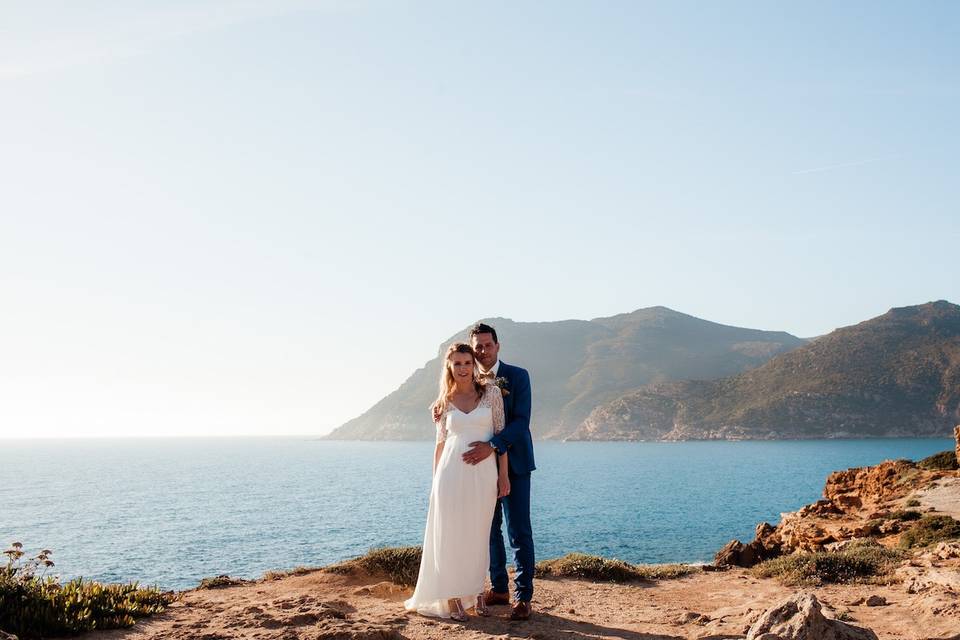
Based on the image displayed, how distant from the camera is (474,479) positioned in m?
7.43

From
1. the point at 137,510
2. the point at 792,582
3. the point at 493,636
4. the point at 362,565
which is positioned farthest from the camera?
the point at 137,510

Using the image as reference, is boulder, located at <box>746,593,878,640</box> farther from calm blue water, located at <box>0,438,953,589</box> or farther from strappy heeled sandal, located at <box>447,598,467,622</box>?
calm blue water, located at <box>0,438,953,589</box>

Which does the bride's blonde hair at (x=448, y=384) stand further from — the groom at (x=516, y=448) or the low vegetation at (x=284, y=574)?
the low vegetation at (x=284, y=574)

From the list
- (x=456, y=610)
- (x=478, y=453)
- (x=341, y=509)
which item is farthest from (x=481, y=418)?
(x=341, y=509)

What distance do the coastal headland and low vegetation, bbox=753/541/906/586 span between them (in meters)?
0.02

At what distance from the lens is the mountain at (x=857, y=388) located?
135 metres

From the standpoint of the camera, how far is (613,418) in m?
181

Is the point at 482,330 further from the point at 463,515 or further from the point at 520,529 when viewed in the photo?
the point at 520,529

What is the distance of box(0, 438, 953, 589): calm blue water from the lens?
133 feet

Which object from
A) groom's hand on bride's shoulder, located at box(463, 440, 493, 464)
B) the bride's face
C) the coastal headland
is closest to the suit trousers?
the coastal headland

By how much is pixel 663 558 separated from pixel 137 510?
5185cm

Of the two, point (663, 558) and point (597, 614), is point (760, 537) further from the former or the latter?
point (663, 558)

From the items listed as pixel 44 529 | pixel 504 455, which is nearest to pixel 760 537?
pixel 504 455

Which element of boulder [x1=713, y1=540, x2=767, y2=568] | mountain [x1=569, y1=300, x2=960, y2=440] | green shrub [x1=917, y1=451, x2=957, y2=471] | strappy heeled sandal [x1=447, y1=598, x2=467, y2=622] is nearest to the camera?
strappy heeled sandal [x1=447, y1=598, x2=467, y2=622]
